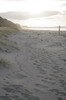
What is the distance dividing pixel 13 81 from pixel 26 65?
195cm

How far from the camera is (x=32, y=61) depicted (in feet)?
26.7

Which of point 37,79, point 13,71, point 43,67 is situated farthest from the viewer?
point 43,67

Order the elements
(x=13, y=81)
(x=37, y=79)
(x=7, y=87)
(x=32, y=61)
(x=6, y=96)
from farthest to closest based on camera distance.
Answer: (x=32, y=61)
(x=37, y=79)
(x=13, y=81)
(x=7, y=87)
(x=6, y=96)

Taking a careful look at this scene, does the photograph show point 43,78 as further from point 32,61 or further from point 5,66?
point 32,61

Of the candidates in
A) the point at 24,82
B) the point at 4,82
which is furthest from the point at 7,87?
the point at 24,82

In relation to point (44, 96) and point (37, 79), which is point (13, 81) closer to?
point (37, 79)

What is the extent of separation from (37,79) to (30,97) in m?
1.28

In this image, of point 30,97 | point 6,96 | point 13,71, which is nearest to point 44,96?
point 30,97

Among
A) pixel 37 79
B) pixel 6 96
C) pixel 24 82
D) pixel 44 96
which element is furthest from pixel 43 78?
pixel 6 96

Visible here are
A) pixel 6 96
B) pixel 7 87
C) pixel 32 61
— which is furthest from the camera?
pixel 32 61

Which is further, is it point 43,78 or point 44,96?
point 43,78

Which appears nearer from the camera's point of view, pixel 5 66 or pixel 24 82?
pixel 24 82

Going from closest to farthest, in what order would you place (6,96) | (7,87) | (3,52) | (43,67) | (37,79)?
(6,96)
(7,87)
(37,79)
(43,67)
(3,52)

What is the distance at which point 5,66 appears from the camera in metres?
6.67
